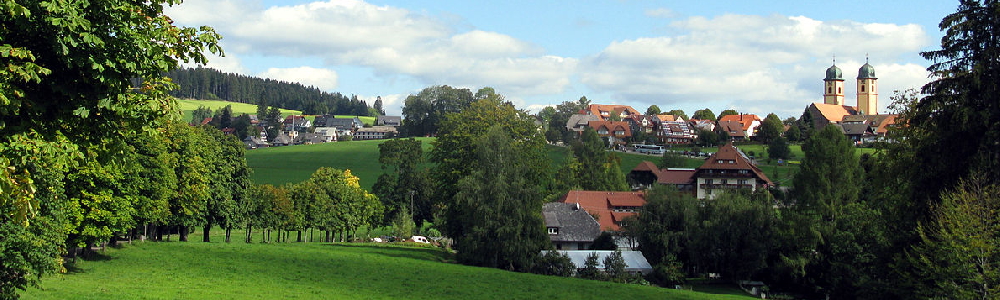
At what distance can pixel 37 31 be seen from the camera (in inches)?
497

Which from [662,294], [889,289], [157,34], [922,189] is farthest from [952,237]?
[157,34]

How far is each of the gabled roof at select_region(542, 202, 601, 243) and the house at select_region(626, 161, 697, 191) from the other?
3420 centimetres

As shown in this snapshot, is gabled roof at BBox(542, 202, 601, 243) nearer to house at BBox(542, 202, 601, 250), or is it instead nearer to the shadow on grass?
house at BBox(542, 202, 601, 250)

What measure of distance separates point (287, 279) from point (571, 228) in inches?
1500

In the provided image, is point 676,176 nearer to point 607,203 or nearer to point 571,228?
point 607,203

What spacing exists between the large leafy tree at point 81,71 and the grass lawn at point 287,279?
17.7m

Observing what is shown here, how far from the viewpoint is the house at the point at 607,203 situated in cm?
8544

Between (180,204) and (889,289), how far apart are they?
41.6 m

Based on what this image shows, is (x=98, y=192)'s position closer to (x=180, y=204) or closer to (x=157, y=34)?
(x=180, y=204)

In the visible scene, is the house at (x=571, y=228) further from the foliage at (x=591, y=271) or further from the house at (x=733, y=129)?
the house at (x=733, y=129)

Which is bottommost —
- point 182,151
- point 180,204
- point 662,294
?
point 662,294

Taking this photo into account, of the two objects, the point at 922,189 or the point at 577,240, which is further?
the point at 577,240

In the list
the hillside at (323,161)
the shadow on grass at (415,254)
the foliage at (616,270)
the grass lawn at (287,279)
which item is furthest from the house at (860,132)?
the grass lawn at (287,279)

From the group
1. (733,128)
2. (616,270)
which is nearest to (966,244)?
(616,270)
